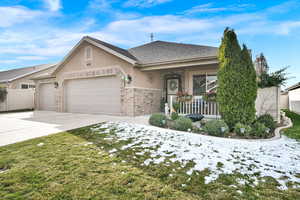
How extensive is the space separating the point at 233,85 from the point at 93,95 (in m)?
8.21

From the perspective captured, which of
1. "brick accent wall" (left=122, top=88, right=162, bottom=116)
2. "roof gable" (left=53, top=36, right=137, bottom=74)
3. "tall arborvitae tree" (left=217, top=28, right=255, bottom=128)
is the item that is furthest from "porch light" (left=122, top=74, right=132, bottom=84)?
"tall arborvitae tree" (left=217, top=28, right=255, bottom=128)

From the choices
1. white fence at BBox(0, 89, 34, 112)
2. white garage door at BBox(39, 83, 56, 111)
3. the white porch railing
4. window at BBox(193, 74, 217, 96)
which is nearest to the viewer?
the white porch railing

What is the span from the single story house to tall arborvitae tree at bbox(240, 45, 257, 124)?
5.46ft

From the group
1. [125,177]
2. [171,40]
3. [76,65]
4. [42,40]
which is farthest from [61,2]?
[125,177]

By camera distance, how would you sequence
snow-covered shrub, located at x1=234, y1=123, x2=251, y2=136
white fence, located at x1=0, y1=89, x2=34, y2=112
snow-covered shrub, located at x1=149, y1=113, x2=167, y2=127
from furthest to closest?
white fence, located at x1=0, y1=89, x2=34, y2=112 → snow-covered shrub, located at x1=149, y1=113, x2=167, y2=127 → snow-covered shrub, located at x1=234, y1=123, x2=251, y2=136

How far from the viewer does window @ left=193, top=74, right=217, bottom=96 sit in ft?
28.6

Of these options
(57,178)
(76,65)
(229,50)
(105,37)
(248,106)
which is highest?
(105,37)

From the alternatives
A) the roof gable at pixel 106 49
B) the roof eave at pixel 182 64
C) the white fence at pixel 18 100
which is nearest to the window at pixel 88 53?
the roof gable at pixel 106 49

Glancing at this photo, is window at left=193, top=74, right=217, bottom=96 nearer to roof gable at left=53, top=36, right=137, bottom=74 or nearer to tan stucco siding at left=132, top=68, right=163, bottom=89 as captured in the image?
tan stucco siding at left=132, top=68, right=163, bottom=89

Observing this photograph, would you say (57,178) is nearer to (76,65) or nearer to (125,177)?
(125,177)

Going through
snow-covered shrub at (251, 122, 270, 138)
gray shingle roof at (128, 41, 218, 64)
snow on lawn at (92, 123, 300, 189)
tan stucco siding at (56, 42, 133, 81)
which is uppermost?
gray shingle roof at (128, 41, 218, 64)

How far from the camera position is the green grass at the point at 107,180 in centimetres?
187

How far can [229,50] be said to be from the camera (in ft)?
17.2

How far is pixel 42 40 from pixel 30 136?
1213cm
